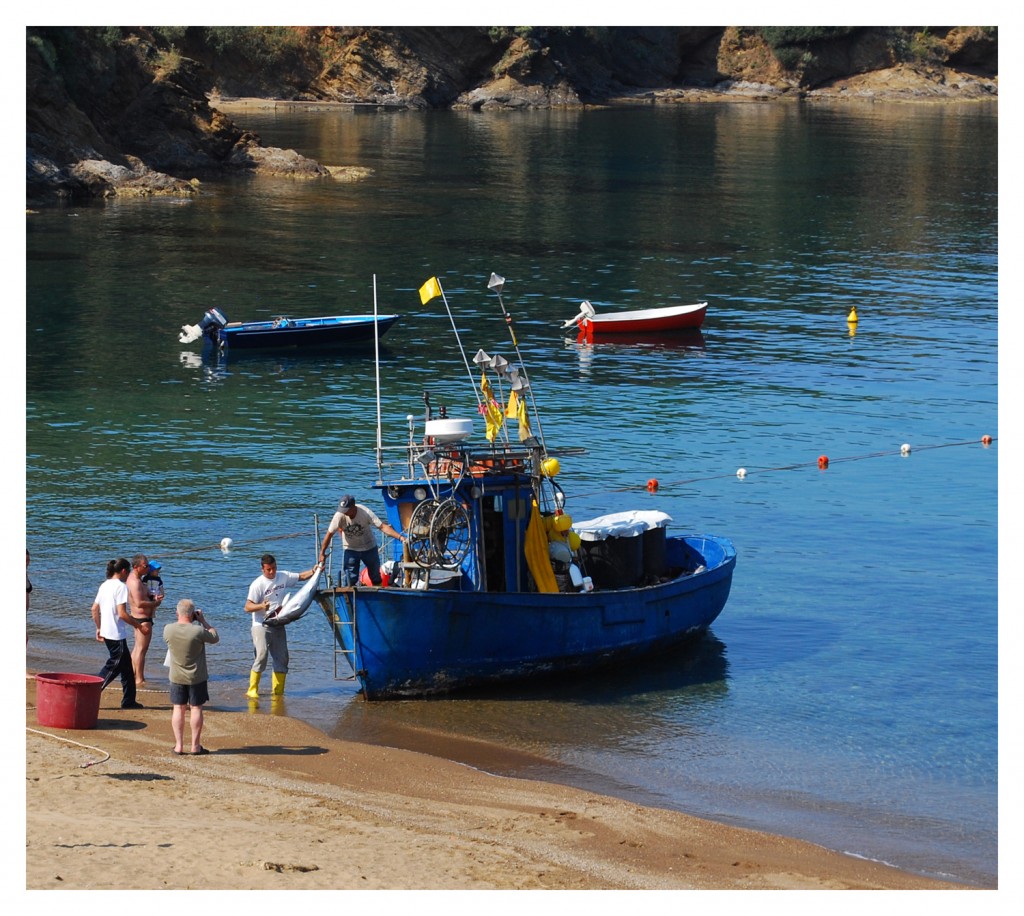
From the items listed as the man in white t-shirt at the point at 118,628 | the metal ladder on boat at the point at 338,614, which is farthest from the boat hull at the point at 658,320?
the man in white t-shirt at the point at 118,628

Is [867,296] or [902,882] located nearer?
[902,882]

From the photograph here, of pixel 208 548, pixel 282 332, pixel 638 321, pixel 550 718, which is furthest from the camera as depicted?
pixel 638 321

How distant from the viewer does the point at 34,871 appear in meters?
11.1

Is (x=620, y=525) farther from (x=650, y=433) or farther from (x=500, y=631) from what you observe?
(x=650, y=433)

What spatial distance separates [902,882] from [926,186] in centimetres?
6900

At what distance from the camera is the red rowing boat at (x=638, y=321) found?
4369cm

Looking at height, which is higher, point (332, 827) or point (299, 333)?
point (299, 333)

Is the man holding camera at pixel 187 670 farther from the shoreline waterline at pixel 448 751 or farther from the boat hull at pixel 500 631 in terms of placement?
the boat hull at pixel 500 631

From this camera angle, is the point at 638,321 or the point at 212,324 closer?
the point at 212,324

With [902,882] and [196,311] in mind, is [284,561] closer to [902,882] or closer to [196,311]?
[902,882]

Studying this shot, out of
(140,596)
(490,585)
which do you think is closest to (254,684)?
(140,596)

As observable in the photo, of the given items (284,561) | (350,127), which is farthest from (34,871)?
(350,127)

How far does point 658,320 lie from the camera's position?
44344 millimetres

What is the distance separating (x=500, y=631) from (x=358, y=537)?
2.08 m
